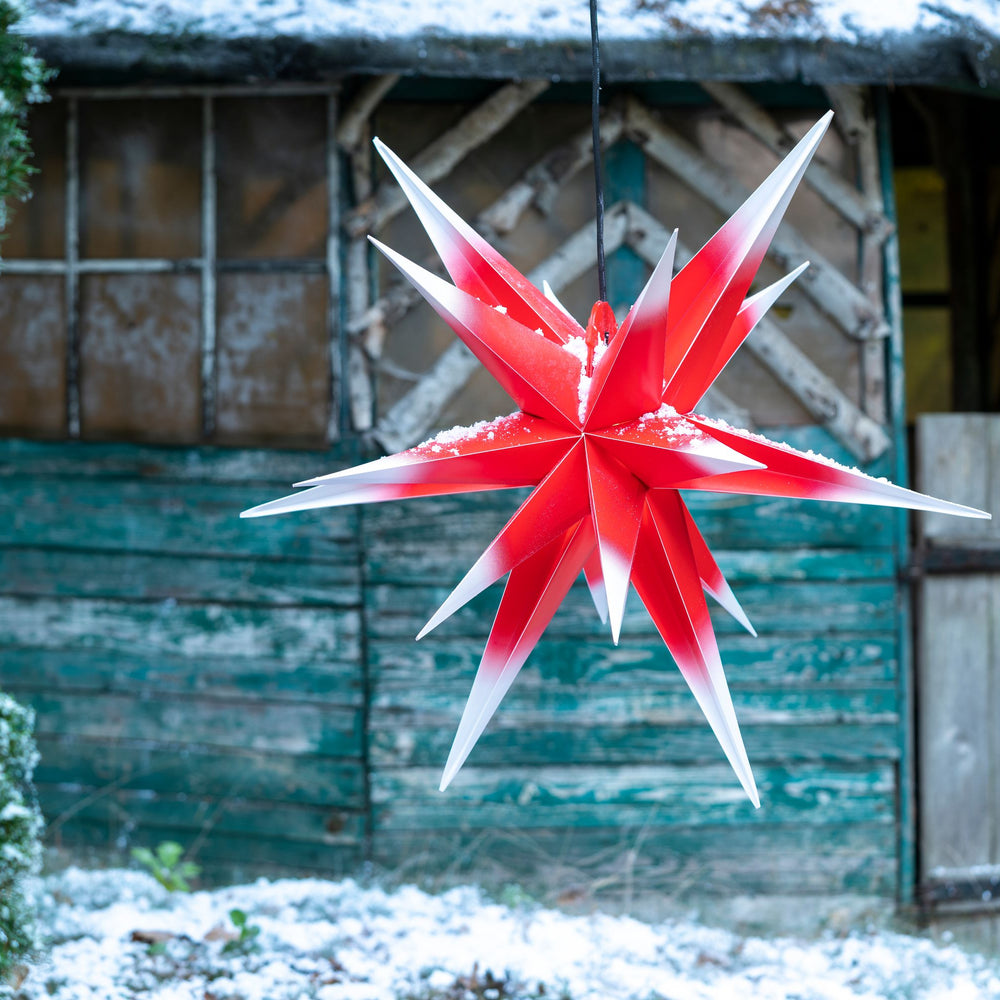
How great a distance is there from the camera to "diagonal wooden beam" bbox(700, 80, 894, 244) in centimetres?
332

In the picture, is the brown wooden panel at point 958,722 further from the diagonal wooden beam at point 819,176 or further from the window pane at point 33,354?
the window pane at point 33,354

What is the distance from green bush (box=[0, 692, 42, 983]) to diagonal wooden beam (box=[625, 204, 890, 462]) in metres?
2.42

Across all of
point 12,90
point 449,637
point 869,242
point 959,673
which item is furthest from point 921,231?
point 12,90

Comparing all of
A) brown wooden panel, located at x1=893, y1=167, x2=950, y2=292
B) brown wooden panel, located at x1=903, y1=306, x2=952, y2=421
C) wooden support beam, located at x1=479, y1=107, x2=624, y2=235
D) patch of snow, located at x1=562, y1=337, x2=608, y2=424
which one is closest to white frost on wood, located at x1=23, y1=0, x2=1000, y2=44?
wooden support beam, located at x1=479, y1=107, x2=624, y2=235

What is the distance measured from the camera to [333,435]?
11.0ft

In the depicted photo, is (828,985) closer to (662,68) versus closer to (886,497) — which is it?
(886,497)

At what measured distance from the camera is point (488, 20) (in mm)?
2891

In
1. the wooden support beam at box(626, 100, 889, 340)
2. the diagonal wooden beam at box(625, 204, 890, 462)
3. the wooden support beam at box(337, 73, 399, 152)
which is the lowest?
the diagonal wooden beam at box(625, 204, 890, 462)

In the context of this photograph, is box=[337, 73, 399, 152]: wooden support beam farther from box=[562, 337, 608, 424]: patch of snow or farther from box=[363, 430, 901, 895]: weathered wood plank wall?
box=[562, 337, 608, 424]: patch of snow

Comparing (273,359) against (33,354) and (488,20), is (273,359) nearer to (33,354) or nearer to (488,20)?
(33,354)

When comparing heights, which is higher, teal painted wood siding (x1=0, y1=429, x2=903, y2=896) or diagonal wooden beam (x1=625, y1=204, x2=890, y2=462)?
diagonal wooden beam (x1=625, y1=204, x2=890, y2=462)

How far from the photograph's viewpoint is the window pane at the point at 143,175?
340 centimetres

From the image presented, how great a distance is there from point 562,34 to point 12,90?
1.52 meters

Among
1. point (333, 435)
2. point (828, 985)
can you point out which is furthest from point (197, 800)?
point (828, 985)
